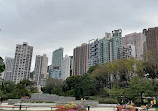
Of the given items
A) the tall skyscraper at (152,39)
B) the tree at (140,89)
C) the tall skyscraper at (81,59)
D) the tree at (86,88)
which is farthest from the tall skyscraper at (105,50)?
the tree at (140,89)

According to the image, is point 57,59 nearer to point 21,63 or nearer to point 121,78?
point 21,63

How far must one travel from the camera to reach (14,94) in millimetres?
32219

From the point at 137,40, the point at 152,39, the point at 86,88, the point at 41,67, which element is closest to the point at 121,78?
the point at 86,88

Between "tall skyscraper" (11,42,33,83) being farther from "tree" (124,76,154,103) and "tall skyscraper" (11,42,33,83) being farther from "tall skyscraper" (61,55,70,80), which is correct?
"tree" (124,76,154,103)

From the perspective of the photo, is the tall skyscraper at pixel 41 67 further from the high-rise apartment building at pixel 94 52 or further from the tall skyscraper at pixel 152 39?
the tall skyscraper at pixel 152 39

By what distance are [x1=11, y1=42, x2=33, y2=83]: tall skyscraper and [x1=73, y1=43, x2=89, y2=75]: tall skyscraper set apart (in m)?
37.4

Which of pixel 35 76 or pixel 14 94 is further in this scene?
pixel 35 76

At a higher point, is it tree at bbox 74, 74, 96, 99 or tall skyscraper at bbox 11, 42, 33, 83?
tall skyscraper at bbox 11, 42, 33, 83

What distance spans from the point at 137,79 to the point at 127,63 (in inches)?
406

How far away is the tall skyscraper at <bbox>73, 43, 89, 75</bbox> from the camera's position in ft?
391

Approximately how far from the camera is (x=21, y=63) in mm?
120250

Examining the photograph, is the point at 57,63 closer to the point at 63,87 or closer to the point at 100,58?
the point at 100,58

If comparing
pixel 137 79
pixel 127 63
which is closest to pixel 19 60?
pixel 127 63

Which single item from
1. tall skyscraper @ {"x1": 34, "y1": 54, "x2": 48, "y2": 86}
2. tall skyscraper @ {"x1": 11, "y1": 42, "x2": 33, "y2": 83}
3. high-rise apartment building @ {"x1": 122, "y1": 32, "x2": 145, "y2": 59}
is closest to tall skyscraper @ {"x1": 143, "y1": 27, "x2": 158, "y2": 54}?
high-rise apartment building @ {"x1": 122, "y1": 32, "x2": 145, "y2": 59}
